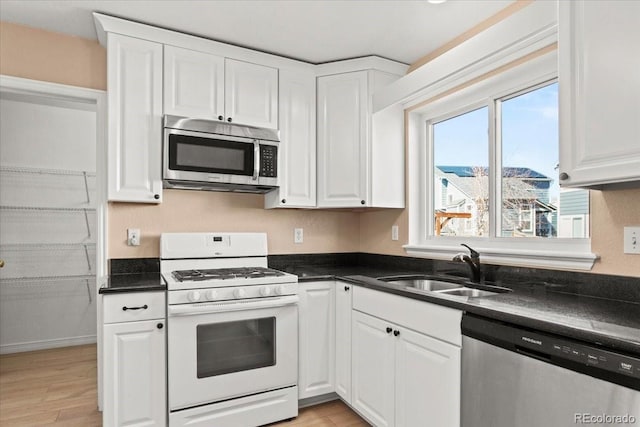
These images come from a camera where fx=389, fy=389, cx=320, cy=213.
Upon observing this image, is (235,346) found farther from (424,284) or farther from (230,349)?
(424,284)

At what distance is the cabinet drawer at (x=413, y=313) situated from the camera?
1642 millimetres

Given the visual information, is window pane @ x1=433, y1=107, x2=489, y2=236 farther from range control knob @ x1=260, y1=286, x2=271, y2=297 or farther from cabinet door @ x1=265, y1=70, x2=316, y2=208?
range control knob @ x1=260, y1=286, x2=271, y2=297

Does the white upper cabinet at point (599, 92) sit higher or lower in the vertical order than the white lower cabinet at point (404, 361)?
higher

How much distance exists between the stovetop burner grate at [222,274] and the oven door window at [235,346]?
0.86 ft

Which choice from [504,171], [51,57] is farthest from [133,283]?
[504,171]

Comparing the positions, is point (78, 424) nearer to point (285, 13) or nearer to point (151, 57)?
point (151, 57)

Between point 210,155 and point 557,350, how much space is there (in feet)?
6.99

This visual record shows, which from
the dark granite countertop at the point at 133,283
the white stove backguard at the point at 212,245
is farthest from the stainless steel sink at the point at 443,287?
the dark granite countertop at the point at 133,283

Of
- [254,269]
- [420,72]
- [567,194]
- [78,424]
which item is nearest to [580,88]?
[567,194]

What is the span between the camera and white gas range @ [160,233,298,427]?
2.12m

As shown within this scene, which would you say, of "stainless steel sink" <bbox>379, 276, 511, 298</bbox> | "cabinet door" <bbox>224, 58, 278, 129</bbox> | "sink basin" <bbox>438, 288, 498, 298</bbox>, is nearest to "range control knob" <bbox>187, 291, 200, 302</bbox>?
"stainless steel sink" <bbox>379, 276, 511, 298</bbox>

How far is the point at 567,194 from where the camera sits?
197cm

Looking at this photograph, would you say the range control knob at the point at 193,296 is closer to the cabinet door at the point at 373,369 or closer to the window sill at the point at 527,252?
the cabinet door at the point at 373,369

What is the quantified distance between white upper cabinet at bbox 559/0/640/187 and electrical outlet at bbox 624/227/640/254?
0.39 meters
